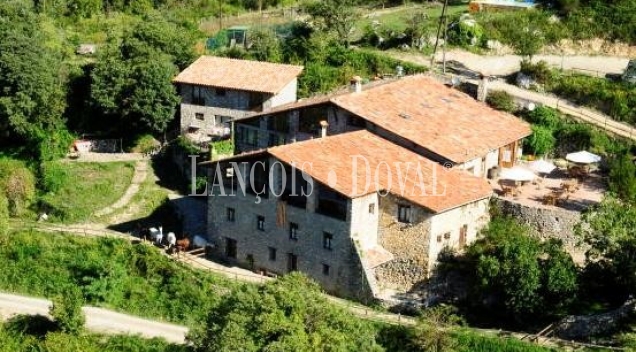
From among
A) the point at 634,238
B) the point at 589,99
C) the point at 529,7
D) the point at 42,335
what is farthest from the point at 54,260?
the point at 529,7

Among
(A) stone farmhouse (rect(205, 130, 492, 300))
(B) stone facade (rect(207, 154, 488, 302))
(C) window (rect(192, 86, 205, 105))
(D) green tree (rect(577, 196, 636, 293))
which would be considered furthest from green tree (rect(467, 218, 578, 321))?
(C) window (rect(192, 86, 205, 105))

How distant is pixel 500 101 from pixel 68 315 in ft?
101

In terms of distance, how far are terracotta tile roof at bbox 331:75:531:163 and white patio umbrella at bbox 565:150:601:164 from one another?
2.97 meters

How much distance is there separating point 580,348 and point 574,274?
13.3 feet

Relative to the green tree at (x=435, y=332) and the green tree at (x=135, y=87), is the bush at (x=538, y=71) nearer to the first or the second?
the green tree at (x=135, y=87)

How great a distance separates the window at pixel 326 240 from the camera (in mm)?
51562

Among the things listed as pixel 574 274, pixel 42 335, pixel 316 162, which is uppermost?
pixel 316 162

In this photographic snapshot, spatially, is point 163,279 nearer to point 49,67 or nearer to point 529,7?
point 49,67

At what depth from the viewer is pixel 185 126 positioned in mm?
69875

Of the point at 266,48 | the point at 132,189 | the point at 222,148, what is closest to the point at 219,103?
the point at 222,148

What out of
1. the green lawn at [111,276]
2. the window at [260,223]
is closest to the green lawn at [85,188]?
the green lawn at [111,276]

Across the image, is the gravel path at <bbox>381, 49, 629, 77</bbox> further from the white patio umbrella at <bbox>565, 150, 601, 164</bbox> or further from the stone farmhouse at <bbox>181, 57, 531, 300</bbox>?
the white patio umbrella at <bbox>565, 150, 601, 164</bbox>

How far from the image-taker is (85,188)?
210ft

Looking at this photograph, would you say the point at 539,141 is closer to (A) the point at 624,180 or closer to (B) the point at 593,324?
(A) the point at 624,180
